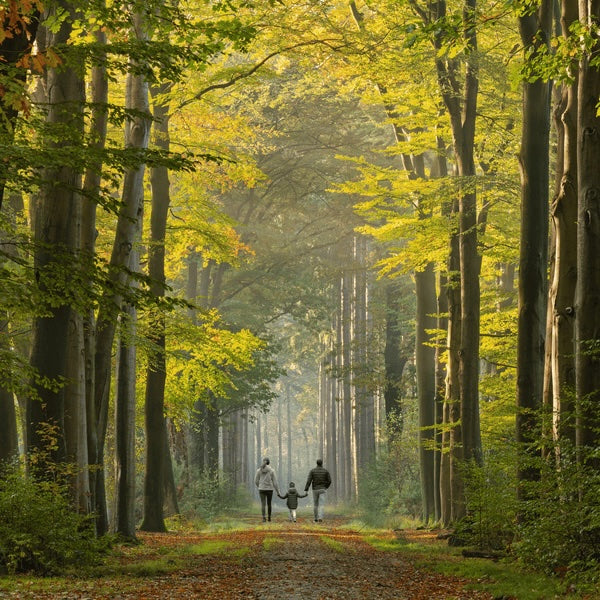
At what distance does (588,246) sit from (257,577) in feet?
18.5

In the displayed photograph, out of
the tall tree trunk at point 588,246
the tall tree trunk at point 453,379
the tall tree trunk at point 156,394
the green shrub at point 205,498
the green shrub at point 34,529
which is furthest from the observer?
the green shrub at point 205,498

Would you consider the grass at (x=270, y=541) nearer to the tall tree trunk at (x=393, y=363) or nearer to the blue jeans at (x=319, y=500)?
the blue jeans at (x=319, y=500)

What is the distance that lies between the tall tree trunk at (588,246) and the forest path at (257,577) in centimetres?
255

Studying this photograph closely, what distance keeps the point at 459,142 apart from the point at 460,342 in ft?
13.8

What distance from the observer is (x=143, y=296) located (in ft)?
26.8

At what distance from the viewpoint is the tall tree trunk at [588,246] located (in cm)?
1012

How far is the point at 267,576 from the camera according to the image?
10938 millimetres

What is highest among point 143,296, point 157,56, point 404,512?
point 157,56

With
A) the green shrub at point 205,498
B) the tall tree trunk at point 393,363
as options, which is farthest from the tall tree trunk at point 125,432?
the tall tree trunk at point 393,363

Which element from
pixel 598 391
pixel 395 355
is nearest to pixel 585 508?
pixel 598 391

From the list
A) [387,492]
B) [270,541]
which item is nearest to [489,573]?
[270,541]

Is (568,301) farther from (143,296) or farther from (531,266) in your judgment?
(143,296)

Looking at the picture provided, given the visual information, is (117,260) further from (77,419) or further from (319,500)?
(319,500)

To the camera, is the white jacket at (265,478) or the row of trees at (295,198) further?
the white jacket at (265,478)
